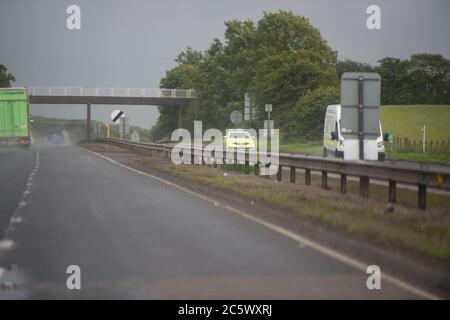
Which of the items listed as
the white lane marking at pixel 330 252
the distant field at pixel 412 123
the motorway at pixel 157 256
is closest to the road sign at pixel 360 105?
the white lane marking at pixel 330 252

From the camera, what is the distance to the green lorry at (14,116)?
53.0 meters

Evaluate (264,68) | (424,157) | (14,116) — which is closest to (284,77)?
(264,68)

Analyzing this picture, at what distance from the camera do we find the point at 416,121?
257 feet

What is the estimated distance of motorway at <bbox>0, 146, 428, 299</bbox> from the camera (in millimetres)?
8156

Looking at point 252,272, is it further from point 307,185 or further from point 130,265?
point 307,185

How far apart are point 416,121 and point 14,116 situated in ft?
137

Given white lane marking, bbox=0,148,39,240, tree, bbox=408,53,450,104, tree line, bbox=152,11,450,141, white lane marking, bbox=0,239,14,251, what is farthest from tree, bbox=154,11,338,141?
white lane marking, bbox=0,239,14,251

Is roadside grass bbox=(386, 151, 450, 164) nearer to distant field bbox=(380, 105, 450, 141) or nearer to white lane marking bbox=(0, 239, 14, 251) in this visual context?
distant field bbox=(380, 105, 450, 141)

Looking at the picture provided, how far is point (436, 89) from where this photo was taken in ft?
407

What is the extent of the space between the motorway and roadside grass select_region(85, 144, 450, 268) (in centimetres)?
85

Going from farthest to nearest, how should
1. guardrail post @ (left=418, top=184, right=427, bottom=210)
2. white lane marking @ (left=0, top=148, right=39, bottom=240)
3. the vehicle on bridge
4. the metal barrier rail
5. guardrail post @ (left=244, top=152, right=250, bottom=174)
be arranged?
1. the vehicle on bridge
2. guardrail post @ (left=244, top=152, right=250, bottom=174)
3. guardrail post @ (left=418, top=184, right=427, bottom=210)
4. the metal barrier rail
5. white lane marking @ (left=0, top=148, right=39, bottom=240)

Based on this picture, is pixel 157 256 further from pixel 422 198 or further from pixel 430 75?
pixel 430 75
